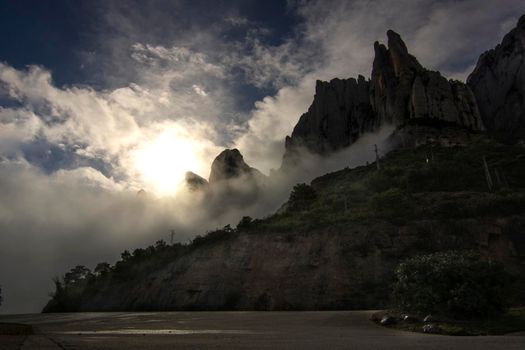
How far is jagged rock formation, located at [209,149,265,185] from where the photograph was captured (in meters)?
159

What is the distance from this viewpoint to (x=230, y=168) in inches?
6314

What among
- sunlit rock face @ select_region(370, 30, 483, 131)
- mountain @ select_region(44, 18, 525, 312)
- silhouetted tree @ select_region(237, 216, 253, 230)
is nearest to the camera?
mountain @ select_region(44, 18, 525, 312)

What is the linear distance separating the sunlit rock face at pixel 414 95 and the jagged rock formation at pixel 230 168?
57.8 metres

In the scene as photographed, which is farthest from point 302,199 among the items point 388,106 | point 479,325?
point 388,106

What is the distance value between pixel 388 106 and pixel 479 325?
109m

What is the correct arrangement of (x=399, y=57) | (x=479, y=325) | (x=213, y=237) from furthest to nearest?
(x=399, y=57)
(x=213, y=237)
(x=479, y=325)

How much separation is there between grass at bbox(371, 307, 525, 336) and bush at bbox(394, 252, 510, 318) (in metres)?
0.63

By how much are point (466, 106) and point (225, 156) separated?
9102 centimetres

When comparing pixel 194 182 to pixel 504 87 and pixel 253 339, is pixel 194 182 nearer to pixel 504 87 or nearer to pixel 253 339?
pixel 504 87

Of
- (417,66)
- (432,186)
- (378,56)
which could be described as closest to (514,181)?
(432,186)

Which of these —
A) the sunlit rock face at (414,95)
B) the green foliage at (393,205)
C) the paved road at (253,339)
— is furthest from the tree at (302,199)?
the paved road at (253,339)

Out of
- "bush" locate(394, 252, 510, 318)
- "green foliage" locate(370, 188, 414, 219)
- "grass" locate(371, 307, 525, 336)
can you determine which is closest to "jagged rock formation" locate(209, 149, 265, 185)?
"green foliage" locate(370, 188, 414, 219)

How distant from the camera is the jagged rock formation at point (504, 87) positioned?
108062 mm

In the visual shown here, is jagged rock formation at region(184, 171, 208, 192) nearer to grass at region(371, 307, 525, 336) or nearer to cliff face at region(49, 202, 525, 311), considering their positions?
cliff face at region(49, 202, 525, 311)
